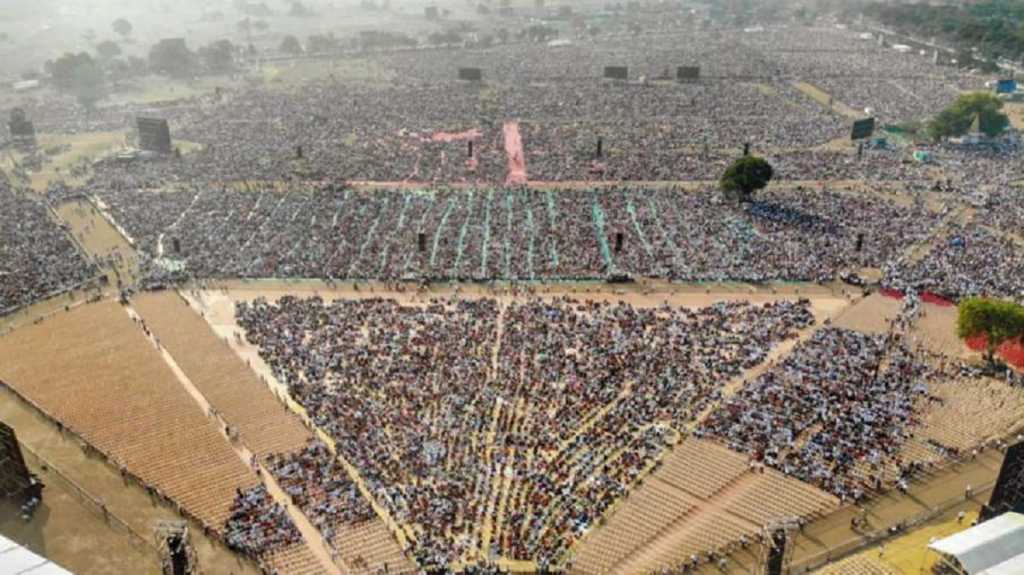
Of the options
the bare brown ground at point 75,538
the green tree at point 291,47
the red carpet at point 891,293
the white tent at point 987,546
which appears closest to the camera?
the white tent at point 987,546

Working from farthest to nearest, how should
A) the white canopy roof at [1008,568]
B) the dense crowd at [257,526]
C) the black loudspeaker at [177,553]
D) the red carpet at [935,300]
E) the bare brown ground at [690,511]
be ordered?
the red carpet at [935,300] → the dense crowd at [257,526] → the bare brown ground at [690,511] → the white canopy roof at [1008,568] → the black loudspeaker at [177,553]

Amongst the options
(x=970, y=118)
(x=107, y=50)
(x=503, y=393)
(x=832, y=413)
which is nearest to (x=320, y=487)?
(x=503, y=393)

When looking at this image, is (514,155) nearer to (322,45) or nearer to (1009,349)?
(1009,349)

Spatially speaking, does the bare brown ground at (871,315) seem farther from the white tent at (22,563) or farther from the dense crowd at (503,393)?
the white tent at (22,563)

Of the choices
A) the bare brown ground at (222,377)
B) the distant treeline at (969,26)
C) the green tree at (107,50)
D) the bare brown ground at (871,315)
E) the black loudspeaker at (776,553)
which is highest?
the green tree at (107,50)

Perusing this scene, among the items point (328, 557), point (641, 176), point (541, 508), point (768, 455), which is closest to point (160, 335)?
point (328, 557)

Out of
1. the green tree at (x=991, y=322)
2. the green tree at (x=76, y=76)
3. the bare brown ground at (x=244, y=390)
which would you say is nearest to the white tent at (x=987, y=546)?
the green tree at (x=991, y=322)
